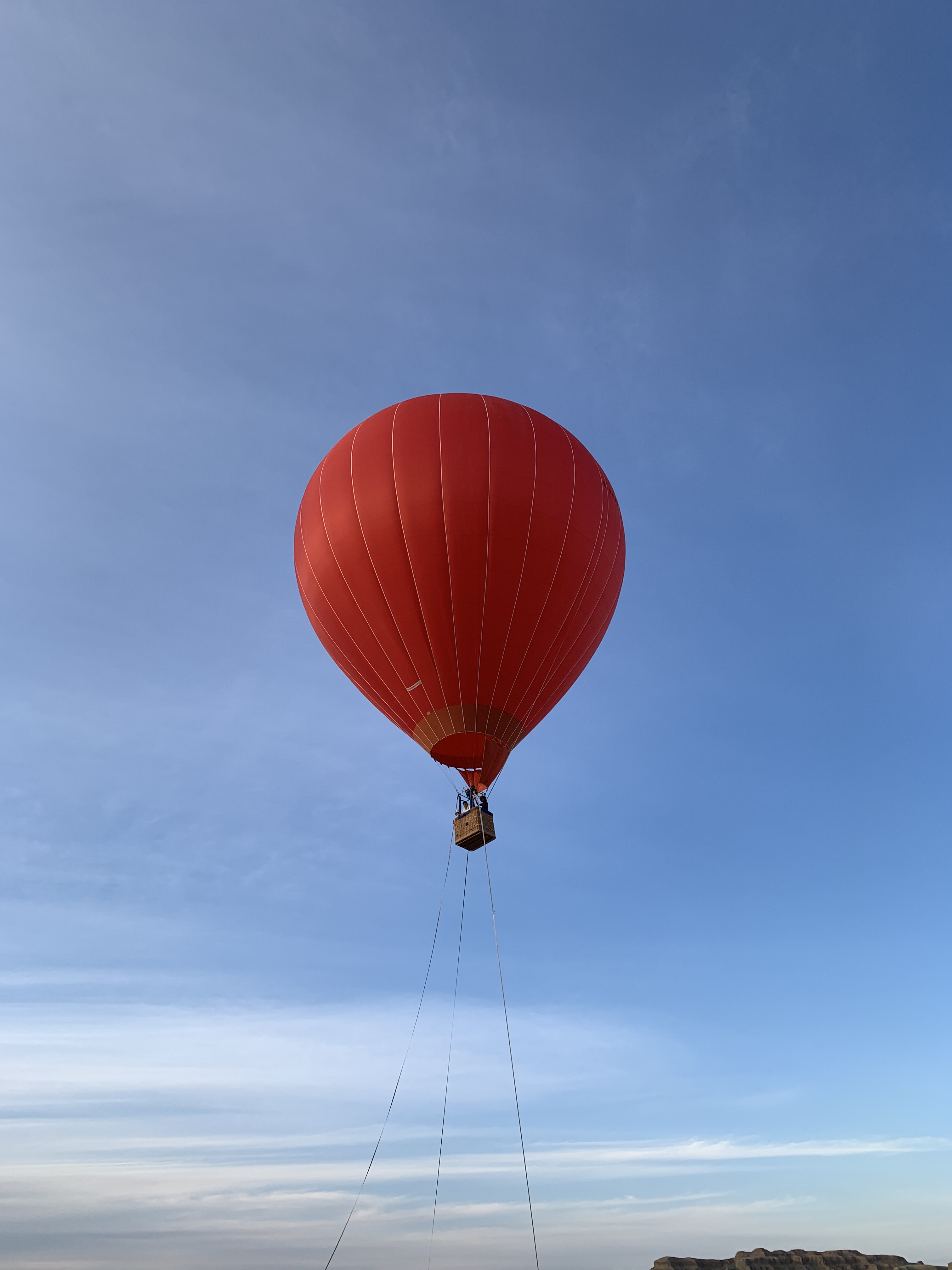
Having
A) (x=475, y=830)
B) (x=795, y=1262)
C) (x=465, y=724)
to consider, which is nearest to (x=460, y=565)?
(x=465, y=724)

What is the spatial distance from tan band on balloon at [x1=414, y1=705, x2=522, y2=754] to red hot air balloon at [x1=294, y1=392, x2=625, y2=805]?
32 mm

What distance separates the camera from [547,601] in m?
21.0

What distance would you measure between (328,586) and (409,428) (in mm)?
4152

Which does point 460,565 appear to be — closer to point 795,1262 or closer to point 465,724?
point 465,724

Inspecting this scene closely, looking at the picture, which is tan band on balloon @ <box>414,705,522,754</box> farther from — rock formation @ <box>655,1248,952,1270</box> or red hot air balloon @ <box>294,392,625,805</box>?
rock formation @ <box>655,1248,952,1270</box>

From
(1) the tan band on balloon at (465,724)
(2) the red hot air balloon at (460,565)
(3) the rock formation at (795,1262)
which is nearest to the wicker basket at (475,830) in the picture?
(2) the red hot air balloon at (460,565)

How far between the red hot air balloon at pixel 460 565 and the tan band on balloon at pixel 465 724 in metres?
0.03

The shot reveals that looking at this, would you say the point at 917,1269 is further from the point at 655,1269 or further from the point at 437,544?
the point at 437,544

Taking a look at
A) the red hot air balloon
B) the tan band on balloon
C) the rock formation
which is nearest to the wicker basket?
the red hot air balloon

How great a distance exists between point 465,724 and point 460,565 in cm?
359

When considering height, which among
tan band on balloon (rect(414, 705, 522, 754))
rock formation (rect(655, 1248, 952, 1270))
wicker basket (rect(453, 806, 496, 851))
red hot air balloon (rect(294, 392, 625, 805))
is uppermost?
red hot air balloon (rect(294, 392, 625, 805))

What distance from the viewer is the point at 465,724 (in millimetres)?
20734

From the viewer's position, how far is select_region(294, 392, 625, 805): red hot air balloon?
66.9ft

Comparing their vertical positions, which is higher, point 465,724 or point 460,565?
point 460,565
